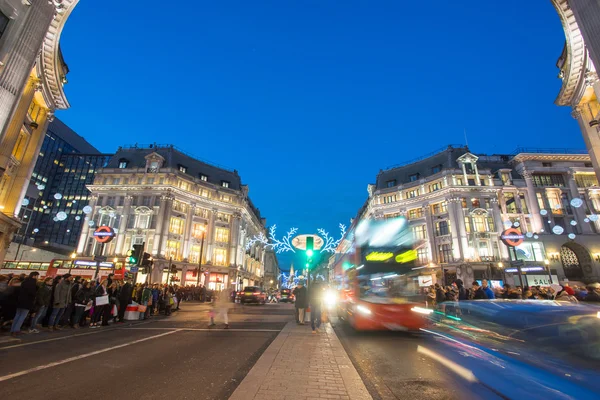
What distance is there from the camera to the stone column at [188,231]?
49.2 metres

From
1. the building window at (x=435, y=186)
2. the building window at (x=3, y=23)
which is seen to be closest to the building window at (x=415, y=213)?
the building window at (x=435, y=186)

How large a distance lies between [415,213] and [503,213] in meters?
13.3

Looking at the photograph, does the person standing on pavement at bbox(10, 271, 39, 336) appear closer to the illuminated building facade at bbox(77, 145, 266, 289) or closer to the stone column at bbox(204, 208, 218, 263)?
the illuminated building facade at bbox(77, 145, 266, 289)

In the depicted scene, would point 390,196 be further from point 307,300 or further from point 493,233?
point 307,300

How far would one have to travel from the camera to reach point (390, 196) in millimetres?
56344

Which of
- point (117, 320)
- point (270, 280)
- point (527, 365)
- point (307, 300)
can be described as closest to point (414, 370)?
point (527, 365)

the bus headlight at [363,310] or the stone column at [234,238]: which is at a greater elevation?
the stone column at [234,238]

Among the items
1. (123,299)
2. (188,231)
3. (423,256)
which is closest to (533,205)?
(423,256)

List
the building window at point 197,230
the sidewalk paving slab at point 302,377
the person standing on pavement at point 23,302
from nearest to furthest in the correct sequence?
1. the sidewalk paving slab at point 302,377
2. the person standing on pavement at point 23,302
3. the building window at point 197,230

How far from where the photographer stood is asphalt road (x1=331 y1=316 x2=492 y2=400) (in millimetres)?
4531

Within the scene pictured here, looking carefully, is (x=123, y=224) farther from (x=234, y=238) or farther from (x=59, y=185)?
(x=59, y=185)

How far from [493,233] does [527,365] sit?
4990 centimetres

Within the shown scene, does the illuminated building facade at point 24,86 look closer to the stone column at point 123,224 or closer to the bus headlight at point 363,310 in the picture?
the bus headlight at point 363,310

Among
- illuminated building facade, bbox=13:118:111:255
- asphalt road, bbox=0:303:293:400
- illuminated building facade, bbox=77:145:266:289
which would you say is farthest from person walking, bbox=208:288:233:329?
illuminated building facade, bbox=13:118:111:255
